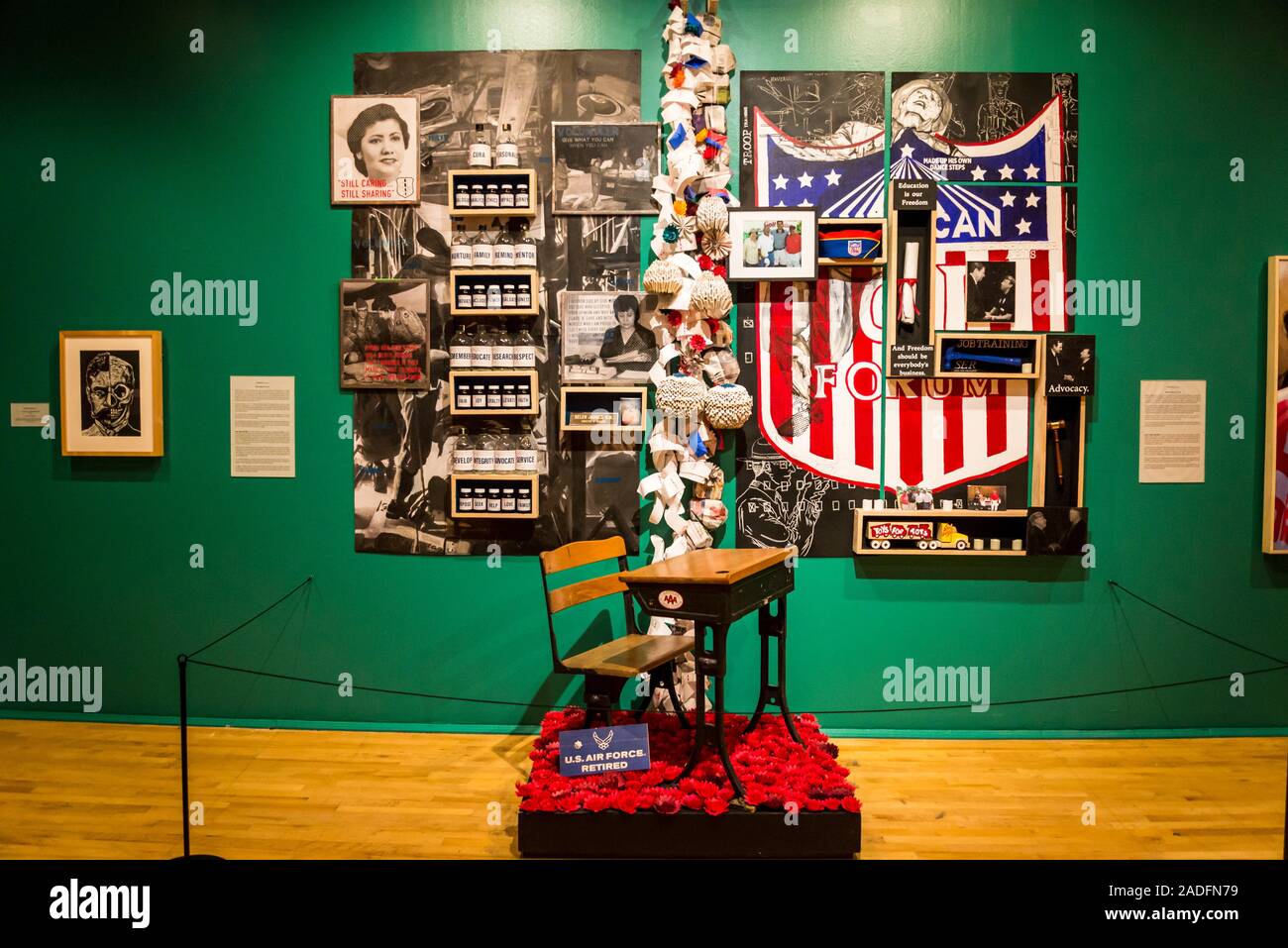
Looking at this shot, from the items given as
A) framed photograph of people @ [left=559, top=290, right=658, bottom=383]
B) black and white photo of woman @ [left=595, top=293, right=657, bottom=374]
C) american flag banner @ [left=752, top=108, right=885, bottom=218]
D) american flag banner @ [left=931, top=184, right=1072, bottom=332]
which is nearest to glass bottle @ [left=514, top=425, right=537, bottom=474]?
framed photograph of people @ [left=559, top=290, right=658, bottom=383]

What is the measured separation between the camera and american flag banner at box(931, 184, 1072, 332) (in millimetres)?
3807

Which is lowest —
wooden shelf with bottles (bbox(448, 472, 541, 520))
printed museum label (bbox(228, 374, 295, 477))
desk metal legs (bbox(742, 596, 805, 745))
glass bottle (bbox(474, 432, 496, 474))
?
desk metal legs (bbox(742, 596, 805, 745))

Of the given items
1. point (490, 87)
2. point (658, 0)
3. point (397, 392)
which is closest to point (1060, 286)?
point (658, 0)

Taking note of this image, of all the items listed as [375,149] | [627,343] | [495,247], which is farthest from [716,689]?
[375,149]

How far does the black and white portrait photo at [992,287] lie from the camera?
382cm

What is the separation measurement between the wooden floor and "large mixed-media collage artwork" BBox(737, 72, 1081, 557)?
120cm

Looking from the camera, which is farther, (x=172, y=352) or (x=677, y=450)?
(x=172, y=352)

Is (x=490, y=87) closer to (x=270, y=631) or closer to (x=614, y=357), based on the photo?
(x=614, y=357)

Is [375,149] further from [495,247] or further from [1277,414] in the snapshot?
[1277,414]

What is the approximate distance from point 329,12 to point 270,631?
3105 mm

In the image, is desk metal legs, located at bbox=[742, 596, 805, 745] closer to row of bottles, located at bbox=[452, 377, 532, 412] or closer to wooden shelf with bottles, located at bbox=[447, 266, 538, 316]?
row of bottles, located at bbox=[452, 377, 532, 412]

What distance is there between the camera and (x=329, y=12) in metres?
3.88

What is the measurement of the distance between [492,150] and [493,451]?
1477 mm

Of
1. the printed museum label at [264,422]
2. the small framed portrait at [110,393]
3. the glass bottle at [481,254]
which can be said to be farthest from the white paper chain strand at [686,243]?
the small framed portrait at [110,393]
